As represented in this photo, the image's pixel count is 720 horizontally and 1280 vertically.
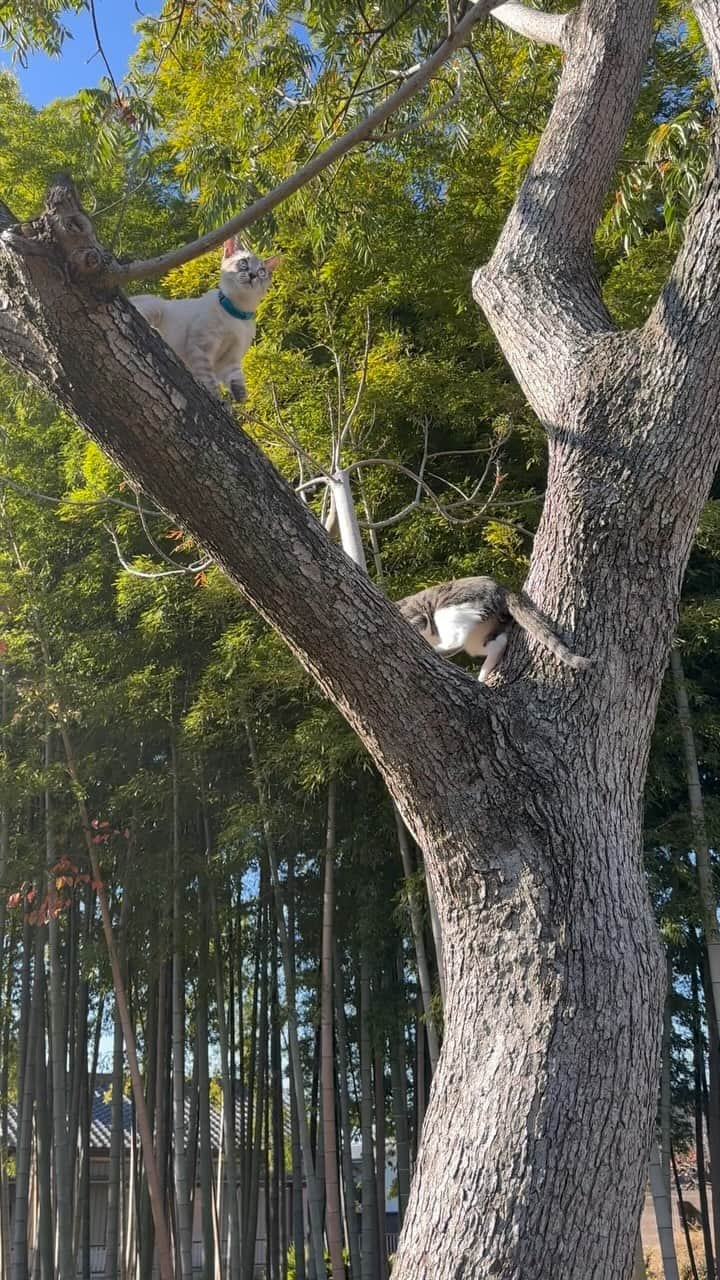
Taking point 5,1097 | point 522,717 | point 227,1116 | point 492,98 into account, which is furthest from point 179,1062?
point 492,98

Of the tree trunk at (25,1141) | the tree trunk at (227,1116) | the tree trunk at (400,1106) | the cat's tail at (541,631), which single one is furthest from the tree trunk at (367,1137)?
the cat's tail at (541,631)

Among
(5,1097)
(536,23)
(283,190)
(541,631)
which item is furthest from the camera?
(5,1097)

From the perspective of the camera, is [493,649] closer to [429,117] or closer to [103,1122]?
[429,117]

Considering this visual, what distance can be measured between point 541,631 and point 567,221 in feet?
3.75

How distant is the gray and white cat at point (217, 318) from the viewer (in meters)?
2.70

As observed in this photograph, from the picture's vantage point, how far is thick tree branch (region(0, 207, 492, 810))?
65.4 inches

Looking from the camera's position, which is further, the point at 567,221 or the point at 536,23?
the point at 536,23

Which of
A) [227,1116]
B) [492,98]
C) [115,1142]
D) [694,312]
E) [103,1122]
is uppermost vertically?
[492,98]

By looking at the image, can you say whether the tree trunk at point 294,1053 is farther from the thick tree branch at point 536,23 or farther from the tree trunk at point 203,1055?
the thick tree branch at point 536,23

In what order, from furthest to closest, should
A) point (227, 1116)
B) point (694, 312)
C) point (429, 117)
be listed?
point (227, 1116) < point (429, 117) < point (694, 312)

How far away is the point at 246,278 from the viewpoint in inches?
109

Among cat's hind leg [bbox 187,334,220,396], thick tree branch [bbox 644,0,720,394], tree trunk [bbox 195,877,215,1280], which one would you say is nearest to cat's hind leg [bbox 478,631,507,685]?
thick tree branch [bbox 644,0,720,394]

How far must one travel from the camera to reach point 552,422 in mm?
2203

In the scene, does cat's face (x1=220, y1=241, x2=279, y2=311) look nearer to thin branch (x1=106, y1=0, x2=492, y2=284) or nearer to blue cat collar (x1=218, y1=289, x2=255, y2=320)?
blue cat collar (x1=218, y1=289, x2=255, y2=320)
